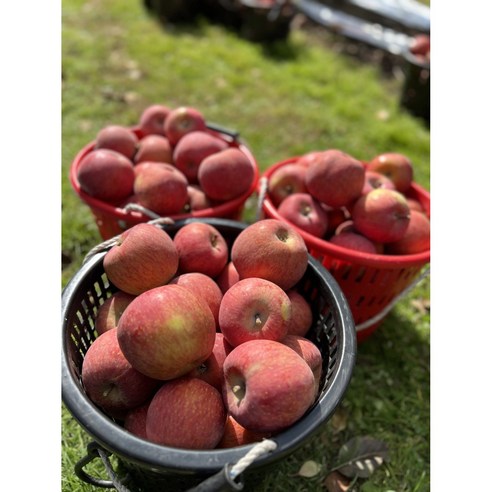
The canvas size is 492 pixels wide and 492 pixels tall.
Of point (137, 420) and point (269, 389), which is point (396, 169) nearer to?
point (269, 389)

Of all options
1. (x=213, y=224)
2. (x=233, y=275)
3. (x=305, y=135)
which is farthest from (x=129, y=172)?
(x=305, y=135)

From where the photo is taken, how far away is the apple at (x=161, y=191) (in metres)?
2.24

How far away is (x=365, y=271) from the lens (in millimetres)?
2178

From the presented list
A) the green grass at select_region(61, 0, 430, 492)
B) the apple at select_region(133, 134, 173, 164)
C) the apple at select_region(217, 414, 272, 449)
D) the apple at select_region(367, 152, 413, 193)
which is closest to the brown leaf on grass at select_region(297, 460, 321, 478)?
the green grass at select_region(61, 0, 430, 492)

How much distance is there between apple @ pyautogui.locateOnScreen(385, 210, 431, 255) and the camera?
2.26 meters

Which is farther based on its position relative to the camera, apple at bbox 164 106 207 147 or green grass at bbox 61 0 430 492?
apple at bbox 164 106 207 147

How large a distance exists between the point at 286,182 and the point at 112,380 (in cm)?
141

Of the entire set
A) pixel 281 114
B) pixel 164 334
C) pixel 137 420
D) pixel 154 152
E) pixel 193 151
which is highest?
pixel 164 334

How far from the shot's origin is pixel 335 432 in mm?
2209

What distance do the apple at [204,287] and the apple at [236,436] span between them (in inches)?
16.5

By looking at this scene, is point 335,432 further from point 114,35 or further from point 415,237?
point 114,35

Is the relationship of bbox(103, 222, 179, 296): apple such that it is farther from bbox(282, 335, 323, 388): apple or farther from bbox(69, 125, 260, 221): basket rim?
bbox(282, 335, 323, 388): apple

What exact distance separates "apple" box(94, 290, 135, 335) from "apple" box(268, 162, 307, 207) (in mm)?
1045

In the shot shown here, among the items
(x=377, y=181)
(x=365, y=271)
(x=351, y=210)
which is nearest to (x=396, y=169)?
(x=377, y=181)
